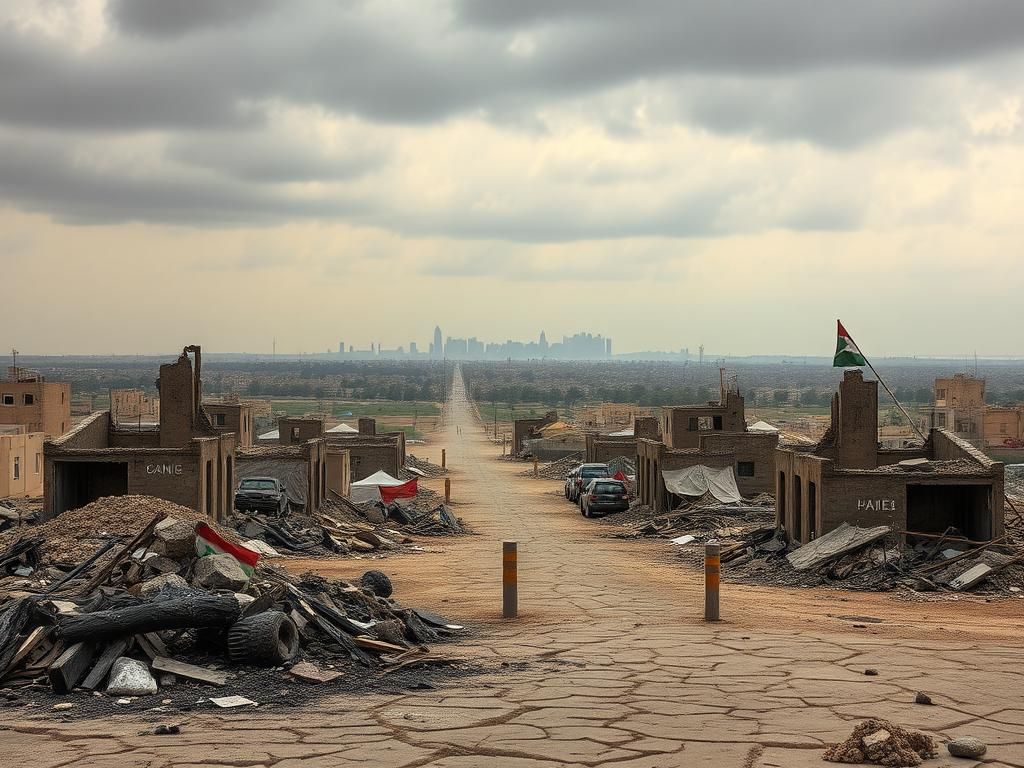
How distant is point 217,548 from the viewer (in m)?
16.4

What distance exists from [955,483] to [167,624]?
18.7 meters

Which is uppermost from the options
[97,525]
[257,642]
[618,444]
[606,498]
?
[257,642]

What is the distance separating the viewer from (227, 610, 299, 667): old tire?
12430mm

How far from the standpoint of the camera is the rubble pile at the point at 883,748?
9234 mm

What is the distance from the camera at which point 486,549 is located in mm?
33375

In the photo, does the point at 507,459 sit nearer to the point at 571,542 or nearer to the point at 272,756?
the point at 571,542

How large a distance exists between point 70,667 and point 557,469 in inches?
2530

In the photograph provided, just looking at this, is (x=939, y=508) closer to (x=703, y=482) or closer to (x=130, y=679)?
(x=703, y=482)

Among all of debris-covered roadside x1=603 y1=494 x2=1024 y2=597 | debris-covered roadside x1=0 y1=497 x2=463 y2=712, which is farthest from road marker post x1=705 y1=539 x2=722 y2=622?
debris-covered roadside x1=603 y1=494 x2=1024 y2=597

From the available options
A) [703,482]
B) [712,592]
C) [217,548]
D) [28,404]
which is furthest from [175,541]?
[28,404]

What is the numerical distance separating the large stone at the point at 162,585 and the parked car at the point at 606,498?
32499 mm

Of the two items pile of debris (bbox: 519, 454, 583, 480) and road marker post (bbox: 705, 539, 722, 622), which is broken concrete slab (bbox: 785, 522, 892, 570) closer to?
road marker post (bbox: 705, 539, 722, 622)

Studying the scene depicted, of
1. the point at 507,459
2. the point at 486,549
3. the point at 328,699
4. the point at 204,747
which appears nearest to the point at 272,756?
the point at 204,747

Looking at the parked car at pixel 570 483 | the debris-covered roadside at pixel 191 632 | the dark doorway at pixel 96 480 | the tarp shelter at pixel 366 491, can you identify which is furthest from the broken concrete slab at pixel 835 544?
the parked car at pixel 570 483
